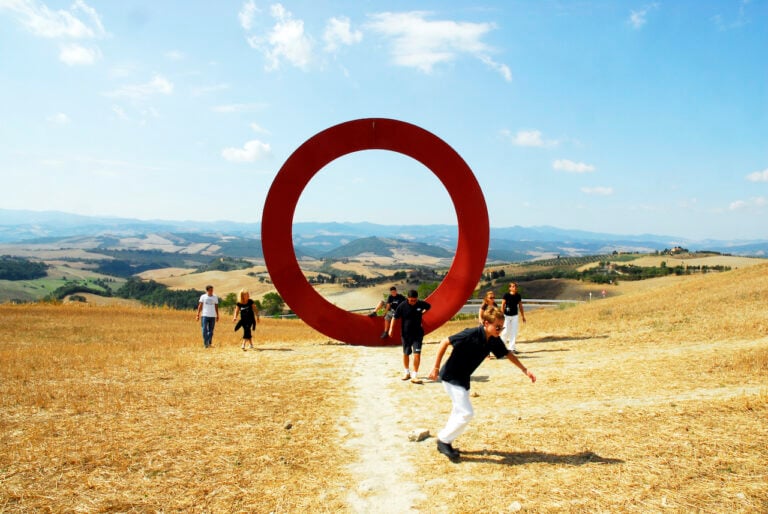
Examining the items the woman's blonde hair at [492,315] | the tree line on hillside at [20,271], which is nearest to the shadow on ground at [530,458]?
the woman's blonde hair at [492,315]

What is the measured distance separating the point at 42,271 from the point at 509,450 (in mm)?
159656

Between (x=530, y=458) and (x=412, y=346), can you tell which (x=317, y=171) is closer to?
(x=412, y=346)

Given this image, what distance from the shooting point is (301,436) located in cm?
671

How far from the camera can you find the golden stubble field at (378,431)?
16.0 feet

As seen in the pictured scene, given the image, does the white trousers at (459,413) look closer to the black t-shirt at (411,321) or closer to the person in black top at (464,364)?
the person in black top at (464,364)

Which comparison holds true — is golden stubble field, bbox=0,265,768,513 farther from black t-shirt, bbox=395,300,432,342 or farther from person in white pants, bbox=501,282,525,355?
black t-shirt, bbox=395,300,432,342

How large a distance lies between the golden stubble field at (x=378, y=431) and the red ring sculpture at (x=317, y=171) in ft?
6.45

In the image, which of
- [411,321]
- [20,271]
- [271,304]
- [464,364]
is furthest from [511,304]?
[20,271]

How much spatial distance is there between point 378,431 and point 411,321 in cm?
331

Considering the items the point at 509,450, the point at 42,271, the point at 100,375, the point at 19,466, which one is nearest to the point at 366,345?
the point at 100,375

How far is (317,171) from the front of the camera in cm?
1436

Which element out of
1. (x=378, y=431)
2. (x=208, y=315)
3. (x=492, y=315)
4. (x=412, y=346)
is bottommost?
(x=378, y=431)

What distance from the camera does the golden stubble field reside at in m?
4.89

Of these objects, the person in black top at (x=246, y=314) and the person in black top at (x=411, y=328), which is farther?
the person in black top at (x=246, y=314)
